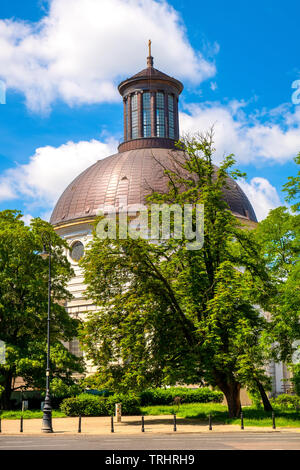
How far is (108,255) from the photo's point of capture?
2909 cm

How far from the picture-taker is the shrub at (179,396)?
4012 centimetres

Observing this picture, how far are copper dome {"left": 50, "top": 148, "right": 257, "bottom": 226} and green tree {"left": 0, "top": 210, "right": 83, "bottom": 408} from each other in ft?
68.3

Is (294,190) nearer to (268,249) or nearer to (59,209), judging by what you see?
(268,249)

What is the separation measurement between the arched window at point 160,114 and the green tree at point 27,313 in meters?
35.9

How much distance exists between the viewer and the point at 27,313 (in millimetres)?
35312

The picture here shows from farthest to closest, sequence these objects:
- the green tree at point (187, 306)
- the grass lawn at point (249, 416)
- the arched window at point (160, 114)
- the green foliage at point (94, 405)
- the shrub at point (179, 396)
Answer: the arched window at point (160, 114) < the shrub at point (179, 396) < the green foliage at point (94, 405) < the green tree at point (187, 306) < the grass lawn at point (249, 416)

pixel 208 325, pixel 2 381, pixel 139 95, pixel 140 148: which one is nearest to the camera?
pixel 208 325

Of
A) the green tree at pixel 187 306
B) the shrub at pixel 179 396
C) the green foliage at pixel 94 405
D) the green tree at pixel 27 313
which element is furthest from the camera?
the shrub at pixel 179 396

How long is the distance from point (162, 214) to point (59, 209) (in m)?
36.8

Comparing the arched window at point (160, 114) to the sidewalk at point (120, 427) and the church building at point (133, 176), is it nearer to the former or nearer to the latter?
the church building at point (133, 176)

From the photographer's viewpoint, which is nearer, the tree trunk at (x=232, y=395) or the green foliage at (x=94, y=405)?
the tree trunk at (x=232, y=395)

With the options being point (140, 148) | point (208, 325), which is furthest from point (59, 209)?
point (208, 325)

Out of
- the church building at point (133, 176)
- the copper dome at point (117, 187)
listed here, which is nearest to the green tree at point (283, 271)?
the church building at point (133, 176)

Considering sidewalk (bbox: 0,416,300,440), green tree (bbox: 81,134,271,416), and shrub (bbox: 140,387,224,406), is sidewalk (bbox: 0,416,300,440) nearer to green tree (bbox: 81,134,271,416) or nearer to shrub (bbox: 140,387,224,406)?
green tree (bbox: 81,134,271,416)
